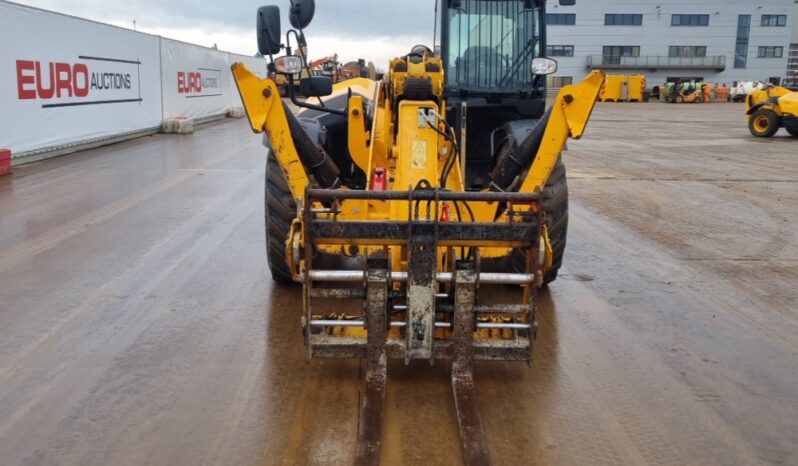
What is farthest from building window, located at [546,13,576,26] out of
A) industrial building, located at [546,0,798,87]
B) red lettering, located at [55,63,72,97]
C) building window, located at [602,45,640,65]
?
red lettering, located at [55,63,72,97]

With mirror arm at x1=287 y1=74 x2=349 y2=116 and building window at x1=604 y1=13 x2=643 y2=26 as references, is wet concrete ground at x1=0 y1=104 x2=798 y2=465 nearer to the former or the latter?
mirror arm at x1=287 y1=74 x2=349 y2=116

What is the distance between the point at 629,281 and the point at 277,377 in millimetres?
3669

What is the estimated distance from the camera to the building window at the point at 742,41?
230 feet

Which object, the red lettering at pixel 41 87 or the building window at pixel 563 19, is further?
the building window at pixel 563 19

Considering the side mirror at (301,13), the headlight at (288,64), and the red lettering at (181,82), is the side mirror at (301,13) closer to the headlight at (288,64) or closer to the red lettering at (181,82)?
the headlight at (288,64)

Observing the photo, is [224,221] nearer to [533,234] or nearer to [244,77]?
[244,77]

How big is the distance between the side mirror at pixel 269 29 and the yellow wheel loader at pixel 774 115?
22200 millimetres

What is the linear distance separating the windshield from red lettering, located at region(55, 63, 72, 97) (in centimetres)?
1120

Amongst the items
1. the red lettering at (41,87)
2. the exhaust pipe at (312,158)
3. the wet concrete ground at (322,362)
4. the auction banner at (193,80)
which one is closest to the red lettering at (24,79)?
the red lettering at (41,87)

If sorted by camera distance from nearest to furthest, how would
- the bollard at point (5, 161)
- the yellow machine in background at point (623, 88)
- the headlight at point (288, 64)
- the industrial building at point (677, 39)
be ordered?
the headlight at point (288, 64) → the bollard at point (5, 161) → the yellow machine in background at point (623, 88) → the industrial building at point (677, 39)

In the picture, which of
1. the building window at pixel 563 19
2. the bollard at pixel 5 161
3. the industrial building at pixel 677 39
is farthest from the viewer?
the building window at pixel 563 19

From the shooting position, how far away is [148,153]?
1641 cm

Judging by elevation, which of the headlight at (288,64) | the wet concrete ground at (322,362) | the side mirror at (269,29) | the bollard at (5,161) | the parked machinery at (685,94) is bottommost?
the wet concrete ground at (322,362)

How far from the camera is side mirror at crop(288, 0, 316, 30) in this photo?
15.8ft
